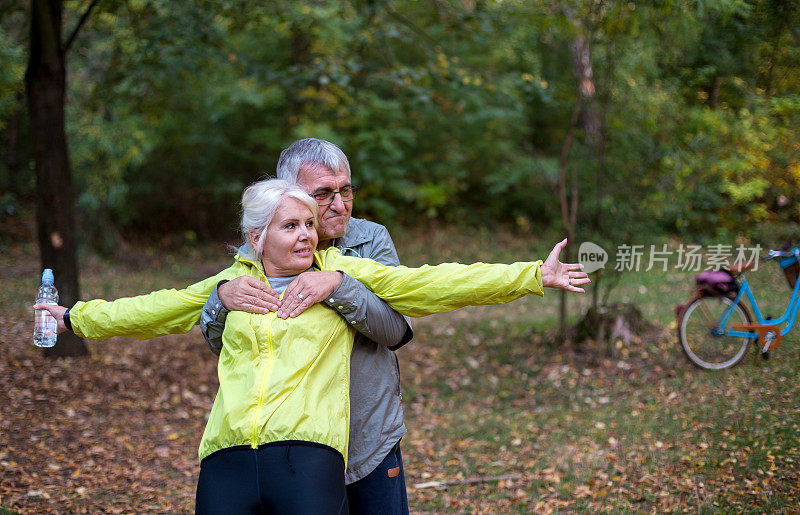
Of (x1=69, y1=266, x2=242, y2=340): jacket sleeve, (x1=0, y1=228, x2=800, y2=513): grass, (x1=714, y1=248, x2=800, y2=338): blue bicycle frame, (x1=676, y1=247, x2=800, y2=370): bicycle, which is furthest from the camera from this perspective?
(x1=676, y1=247, x2=800, y2=370): bicycle

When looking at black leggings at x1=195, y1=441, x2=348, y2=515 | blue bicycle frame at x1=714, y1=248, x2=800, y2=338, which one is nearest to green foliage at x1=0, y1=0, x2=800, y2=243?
blue bicycle frame at x1=714, y1=248, x2=800, y2=338

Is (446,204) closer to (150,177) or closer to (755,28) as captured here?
(150,177)

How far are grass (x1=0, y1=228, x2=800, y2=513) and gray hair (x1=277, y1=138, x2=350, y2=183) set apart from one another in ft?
8.90

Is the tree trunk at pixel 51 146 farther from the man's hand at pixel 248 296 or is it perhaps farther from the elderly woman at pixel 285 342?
the man's hand at pixel 248 296

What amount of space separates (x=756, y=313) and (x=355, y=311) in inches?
188

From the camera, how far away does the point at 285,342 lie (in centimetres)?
219

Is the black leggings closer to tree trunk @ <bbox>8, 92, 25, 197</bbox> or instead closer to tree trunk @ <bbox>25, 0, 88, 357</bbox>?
tree trunk @ <bbox>25, 0, 88, 357</bbox>

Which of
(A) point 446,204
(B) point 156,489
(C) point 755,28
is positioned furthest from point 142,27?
(A) point 446,204

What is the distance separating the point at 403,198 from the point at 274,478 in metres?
14.0

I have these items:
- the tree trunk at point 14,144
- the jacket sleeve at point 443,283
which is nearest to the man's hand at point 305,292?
the jacket sleeve at point 443,283

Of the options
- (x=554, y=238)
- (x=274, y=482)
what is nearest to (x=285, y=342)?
(x=274, y=482)

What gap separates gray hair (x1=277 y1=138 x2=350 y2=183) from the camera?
2656 mm

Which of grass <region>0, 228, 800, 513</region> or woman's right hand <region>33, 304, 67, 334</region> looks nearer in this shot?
woman's right hand <region>33, 304, 67, 334</region>

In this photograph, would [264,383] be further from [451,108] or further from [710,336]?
[451,108]
